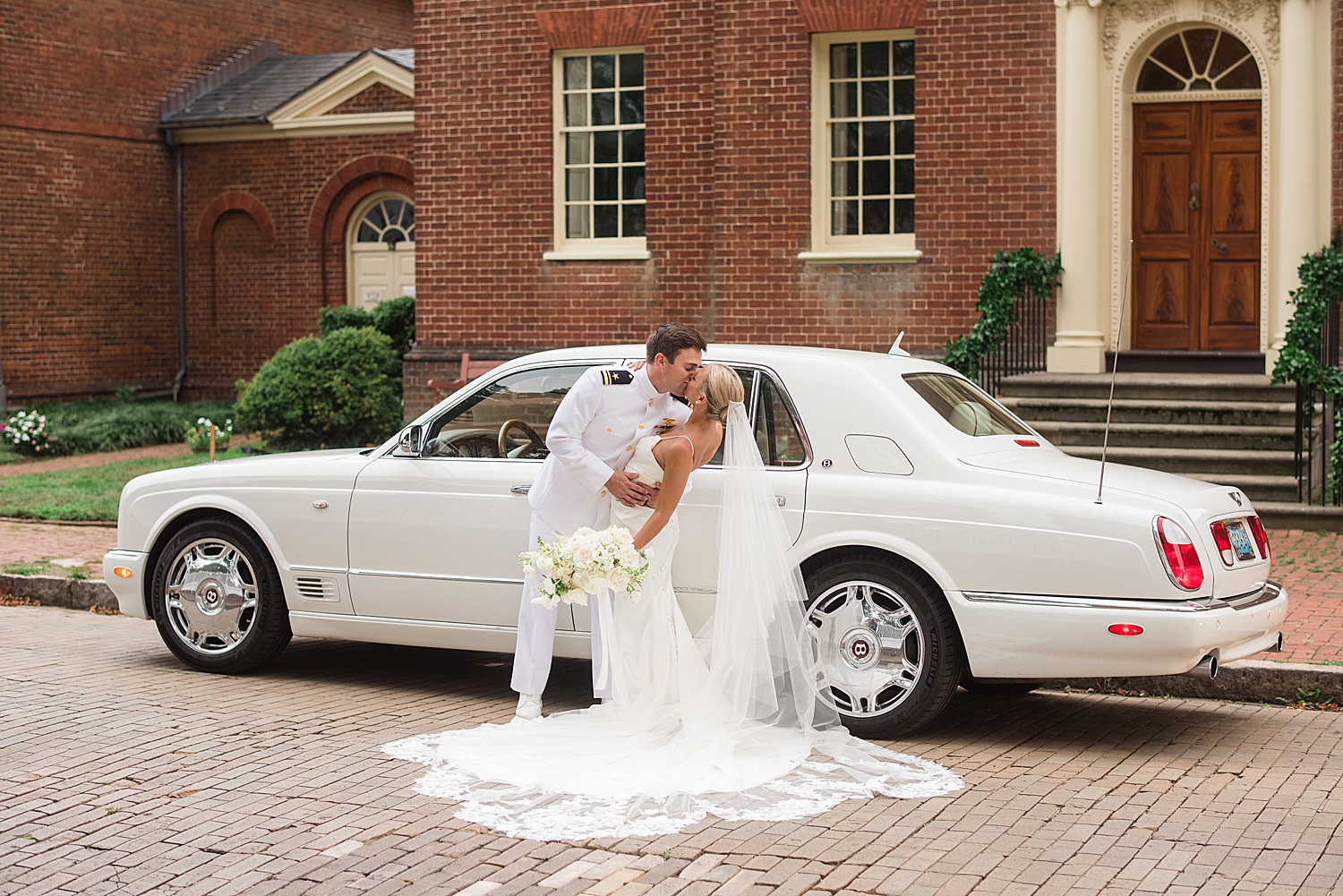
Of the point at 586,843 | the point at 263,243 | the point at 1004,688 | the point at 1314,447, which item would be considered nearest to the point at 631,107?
the point at 1314,447

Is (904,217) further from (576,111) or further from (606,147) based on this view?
(576,111)

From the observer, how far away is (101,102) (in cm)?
2284

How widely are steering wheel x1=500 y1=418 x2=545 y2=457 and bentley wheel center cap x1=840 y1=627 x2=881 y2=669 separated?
1.74m

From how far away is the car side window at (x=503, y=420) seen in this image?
707 centimetres

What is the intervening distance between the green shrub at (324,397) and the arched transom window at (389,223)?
15.9 feet

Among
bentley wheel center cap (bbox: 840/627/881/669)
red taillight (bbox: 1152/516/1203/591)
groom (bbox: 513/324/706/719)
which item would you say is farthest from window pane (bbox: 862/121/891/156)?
red taillight (bbox: 1152/516/1203/591)

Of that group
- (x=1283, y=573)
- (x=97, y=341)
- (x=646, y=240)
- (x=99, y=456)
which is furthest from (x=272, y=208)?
(x=1283, y=573)

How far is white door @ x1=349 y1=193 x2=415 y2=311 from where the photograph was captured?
22453mm

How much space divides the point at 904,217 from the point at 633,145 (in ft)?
10.0

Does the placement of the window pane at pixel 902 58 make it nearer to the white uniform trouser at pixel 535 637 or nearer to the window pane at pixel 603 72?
the window pane at pixel 603 72

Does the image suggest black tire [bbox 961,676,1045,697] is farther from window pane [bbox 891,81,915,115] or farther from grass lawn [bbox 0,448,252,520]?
window pane [bbox 891,81,915,115]

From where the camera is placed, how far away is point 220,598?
24.9 ft

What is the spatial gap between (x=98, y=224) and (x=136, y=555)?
1692 cm

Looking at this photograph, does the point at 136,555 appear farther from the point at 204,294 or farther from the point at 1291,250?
the point at 204,294
